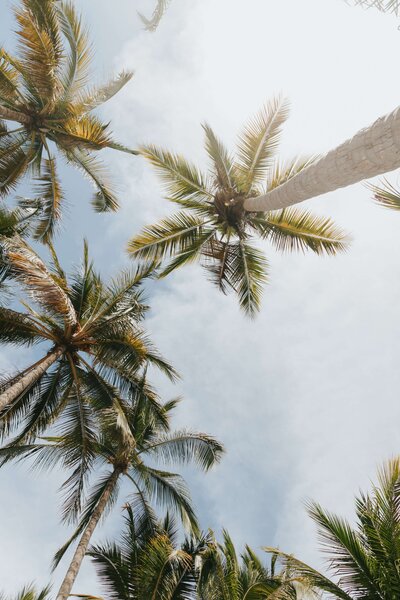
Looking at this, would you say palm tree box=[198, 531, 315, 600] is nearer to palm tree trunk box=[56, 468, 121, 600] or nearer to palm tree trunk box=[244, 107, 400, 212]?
palm tree trunk box=[56, 468, 121, 600]

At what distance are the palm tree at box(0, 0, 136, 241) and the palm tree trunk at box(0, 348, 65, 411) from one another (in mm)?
5443

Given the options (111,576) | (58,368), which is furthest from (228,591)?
(58,368)

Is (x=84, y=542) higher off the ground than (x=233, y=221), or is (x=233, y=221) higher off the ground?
(x=233, y=221)

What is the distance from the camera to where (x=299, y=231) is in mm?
11141

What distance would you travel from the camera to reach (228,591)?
25.4 feet

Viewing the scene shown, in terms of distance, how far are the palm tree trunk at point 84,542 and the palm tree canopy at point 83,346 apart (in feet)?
7.39

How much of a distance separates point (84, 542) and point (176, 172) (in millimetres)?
10039

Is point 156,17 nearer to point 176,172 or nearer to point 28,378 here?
point 176,172

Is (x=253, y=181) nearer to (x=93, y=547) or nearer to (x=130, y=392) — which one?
(x=130, y=392)

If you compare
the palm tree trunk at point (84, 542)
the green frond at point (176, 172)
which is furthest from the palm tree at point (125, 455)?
the green frond at point (176, 172)

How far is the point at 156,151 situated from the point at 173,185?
1044 mm

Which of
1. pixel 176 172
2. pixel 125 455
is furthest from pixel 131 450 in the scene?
pixel 176 172

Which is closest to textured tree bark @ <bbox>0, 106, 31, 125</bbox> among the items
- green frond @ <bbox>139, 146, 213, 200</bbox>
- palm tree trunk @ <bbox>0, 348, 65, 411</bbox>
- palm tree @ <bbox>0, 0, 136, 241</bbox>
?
palm tree @ <bbox>0, 0, 136, 241</bbox>

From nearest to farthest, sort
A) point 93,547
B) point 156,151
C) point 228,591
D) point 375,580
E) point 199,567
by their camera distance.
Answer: point 375,580 → point 228,591 → point 199,567 → point 93,547 → point 156,151
